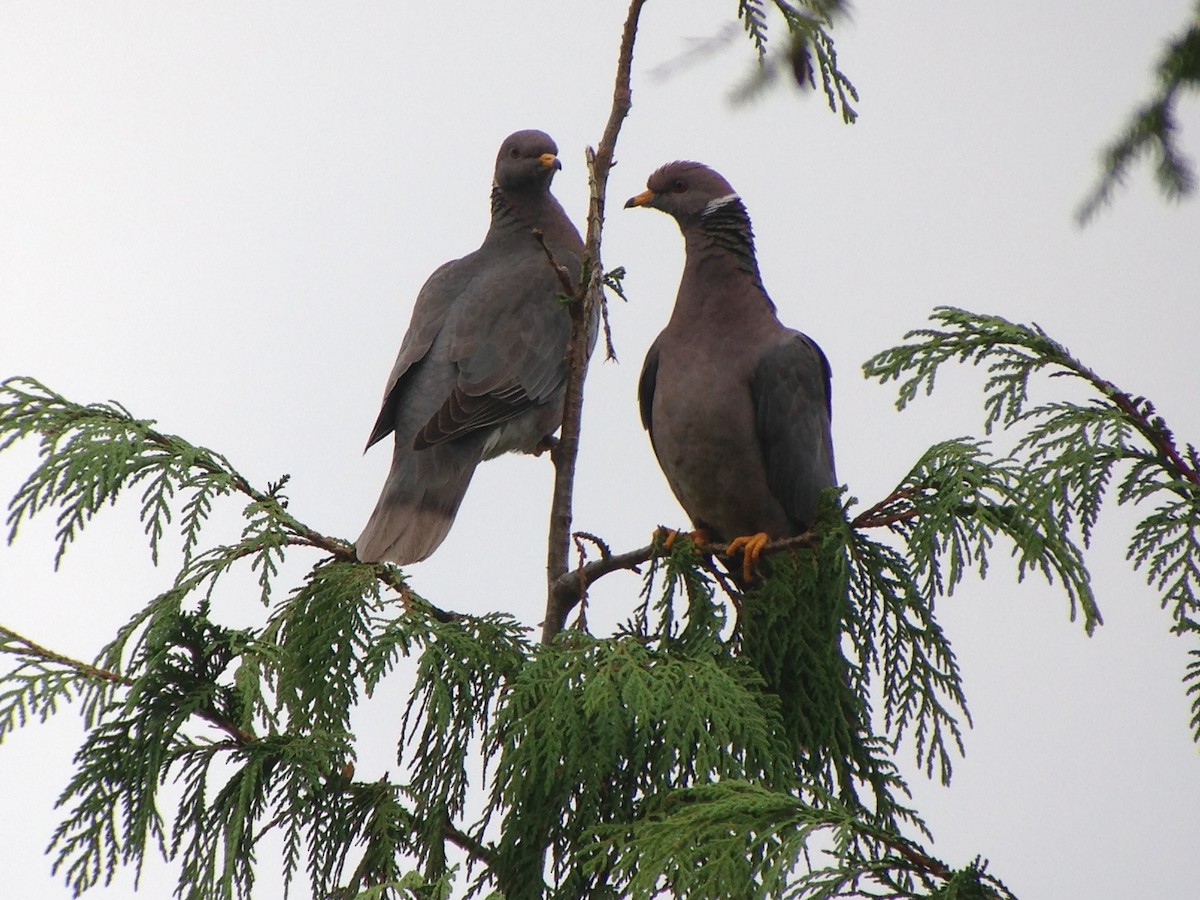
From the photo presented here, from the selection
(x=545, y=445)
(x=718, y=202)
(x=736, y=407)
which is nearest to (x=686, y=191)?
(x=718, y=202)

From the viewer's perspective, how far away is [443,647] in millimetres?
3164

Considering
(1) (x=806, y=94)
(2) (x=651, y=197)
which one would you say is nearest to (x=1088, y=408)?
(1) (x=806, y=94)

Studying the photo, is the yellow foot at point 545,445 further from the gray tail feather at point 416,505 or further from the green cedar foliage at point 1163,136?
the green cedar foliage at point 1163,136

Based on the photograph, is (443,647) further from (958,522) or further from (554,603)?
(958,522)

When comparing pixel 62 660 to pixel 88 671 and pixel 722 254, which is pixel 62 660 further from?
pixel 722 254

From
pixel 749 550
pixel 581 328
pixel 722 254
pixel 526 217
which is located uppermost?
pixel 526 217

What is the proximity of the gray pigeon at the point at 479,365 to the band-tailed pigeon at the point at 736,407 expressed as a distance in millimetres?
607

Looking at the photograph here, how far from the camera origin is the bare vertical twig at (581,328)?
3541mm

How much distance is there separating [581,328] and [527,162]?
9.21 feet

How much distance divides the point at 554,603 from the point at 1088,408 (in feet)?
4.50

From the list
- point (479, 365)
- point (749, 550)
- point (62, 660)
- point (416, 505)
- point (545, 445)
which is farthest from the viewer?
point (545, 445)

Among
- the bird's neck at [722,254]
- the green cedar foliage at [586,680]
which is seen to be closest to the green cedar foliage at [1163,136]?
the green cedar foliage at [586,680]

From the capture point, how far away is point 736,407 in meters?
4.44

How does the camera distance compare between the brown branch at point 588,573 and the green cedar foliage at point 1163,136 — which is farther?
the brown branch at point 588,573
